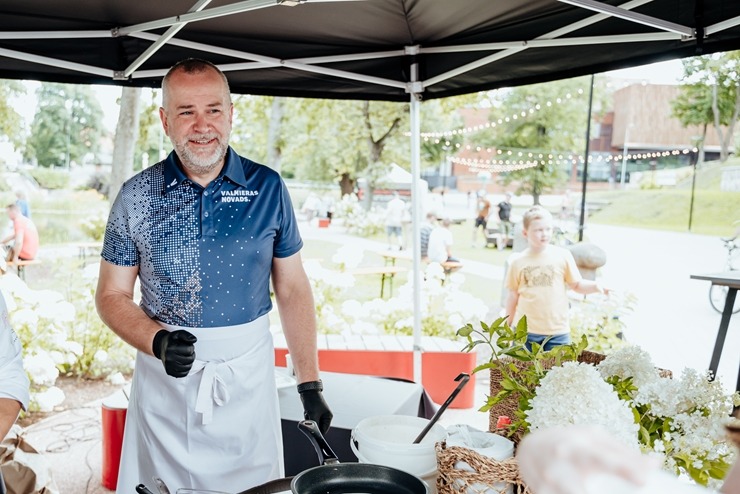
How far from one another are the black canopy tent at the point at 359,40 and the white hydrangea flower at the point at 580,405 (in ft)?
4.67

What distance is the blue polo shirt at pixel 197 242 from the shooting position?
182 cm

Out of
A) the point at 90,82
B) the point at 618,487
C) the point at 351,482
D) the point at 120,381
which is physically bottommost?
the point at 120,381

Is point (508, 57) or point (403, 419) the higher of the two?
point (508, 57)

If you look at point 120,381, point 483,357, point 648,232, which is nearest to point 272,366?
point 120,381

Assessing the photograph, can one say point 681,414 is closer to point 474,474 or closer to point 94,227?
point 474,474

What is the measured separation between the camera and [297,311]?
2.03m

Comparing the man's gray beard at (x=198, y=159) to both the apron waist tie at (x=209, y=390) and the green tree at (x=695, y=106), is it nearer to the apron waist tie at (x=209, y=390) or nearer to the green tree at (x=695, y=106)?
the apron waist tie at (x=209, y=390)

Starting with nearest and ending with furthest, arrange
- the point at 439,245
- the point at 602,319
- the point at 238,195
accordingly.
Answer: the point at 238,195 → the point at 602,319 → the point at 439,245

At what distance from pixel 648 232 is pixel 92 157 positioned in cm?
1372

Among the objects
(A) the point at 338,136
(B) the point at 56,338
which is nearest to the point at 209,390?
(B) the point at 56,338

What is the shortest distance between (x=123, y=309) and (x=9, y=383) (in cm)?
41

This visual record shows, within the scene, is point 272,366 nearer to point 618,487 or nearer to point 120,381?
point 618,487

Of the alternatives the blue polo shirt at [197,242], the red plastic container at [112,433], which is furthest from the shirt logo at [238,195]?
the red plastic container at [112,433]

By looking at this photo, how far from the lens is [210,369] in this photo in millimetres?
1774
